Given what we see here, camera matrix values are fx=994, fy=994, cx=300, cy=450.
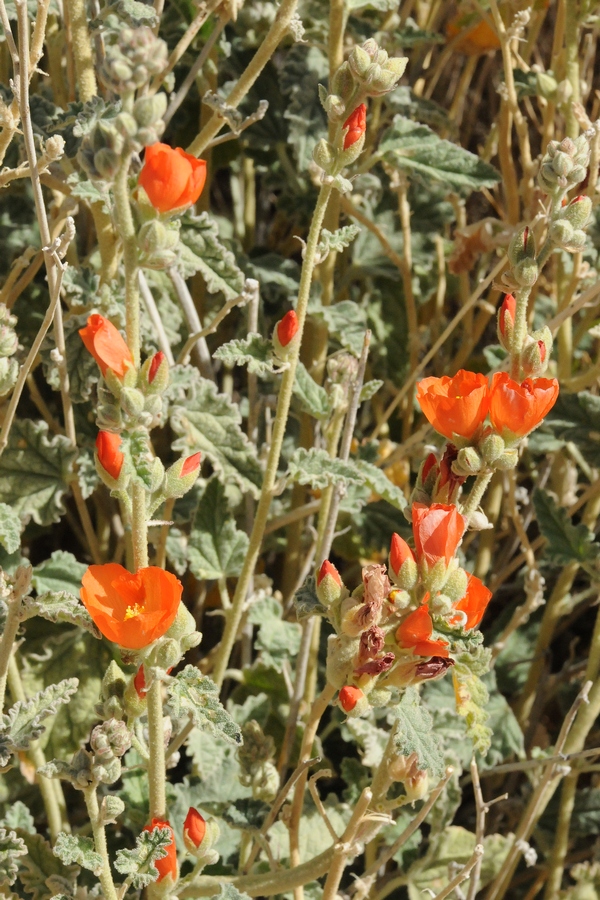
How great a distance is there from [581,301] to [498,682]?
1.98 feet

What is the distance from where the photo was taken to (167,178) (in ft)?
1.81

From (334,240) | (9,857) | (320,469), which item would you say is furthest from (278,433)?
(9,857)

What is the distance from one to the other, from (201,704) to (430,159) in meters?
0.71

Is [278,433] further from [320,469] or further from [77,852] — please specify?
[77,852]

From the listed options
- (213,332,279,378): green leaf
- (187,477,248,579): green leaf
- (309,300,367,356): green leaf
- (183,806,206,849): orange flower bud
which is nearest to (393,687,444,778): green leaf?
(183,806,206,849): orange flower bud

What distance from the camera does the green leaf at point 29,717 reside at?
2.27ft

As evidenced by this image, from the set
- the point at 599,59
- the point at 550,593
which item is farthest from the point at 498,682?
the point at 599,59

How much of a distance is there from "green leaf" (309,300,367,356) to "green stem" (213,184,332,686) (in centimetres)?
24

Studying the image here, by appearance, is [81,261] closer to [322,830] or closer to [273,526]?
[273,526]

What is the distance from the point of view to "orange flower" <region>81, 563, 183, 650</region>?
0.60 metres

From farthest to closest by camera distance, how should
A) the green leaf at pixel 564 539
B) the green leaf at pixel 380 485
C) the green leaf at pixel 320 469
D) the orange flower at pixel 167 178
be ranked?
the green leaf at pixel 564 539, the green leaf at pixel 380 485, the green leaf at pixel 320 469, the orange flower at pixel 167 178

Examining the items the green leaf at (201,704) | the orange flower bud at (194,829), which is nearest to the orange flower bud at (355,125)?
the green leaf at (201,704)

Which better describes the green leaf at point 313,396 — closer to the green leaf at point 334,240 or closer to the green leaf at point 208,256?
the green leaf at point 208,256

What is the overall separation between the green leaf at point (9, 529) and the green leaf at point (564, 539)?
56 centimetres
